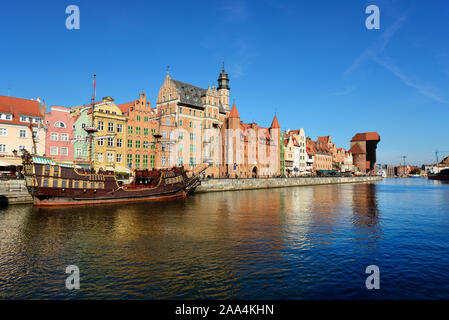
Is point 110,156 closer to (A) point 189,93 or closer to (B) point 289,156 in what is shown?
(A) point 189,93

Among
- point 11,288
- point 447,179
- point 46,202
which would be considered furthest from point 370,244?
point 447,179

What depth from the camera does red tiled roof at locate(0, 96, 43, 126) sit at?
55.5 meters

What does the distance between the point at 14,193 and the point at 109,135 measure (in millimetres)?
23465

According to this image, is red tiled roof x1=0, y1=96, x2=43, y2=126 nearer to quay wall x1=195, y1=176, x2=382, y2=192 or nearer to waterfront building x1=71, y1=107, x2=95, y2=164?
waterfront building x1=71, y1=107, x2=95, y2=164

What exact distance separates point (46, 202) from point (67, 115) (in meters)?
26.1

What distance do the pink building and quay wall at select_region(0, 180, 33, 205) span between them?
1586 centimetres

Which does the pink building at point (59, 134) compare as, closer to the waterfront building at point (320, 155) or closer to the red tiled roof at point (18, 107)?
the red tiled roof at point (18, 107)

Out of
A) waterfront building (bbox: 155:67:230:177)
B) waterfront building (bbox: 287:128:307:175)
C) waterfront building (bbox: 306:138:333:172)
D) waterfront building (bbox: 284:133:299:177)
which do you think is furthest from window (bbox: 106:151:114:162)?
waterfront building (bbox: 306:138:333:172)

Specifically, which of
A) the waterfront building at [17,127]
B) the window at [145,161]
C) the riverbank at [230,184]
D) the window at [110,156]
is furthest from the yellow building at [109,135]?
the riverbank at [230,184]

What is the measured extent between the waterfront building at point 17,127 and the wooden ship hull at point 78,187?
16.1 meters

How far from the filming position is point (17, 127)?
179 feet

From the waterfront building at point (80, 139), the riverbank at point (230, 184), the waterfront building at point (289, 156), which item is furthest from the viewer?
the waterfront building at point (289, 156)

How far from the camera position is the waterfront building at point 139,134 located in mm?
65375

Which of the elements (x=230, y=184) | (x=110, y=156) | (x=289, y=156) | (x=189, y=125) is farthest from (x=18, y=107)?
(x=289, y=156)
